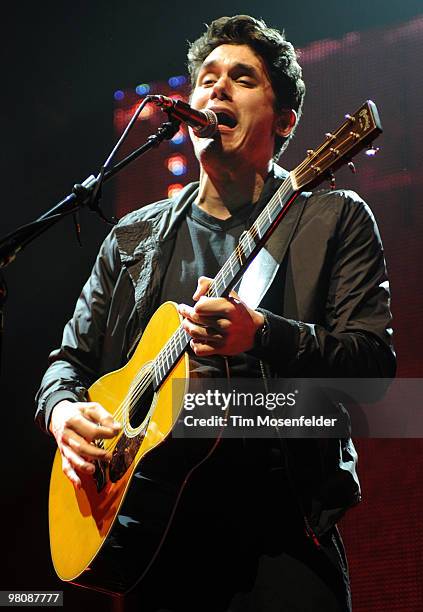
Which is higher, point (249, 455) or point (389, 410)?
point (389, 410)

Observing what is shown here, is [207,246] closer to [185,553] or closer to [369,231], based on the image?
[369,231]

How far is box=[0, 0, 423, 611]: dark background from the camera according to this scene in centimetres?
230

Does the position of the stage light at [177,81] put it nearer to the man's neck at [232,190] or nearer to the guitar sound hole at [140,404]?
the man's neck at [232,190]

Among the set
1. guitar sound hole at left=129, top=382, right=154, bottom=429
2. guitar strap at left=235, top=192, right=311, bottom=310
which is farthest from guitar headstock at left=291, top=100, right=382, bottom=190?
guitar sound hole at left=129, top=382, right=154, bottom=429

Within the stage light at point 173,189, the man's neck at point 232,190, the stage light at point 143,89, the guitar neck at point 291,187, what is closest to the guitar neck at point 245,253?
the guitar neck at point 291,187

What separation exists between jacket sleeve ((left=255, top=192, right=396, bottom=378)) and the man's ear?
0.42 m

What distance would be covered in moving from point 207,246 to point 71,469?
723mm

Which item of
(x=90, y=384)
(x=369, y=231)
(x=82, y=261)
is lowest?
(x=90, y=384)

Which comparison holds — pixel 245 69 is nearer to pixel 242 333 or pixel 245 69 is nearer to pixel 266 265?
pixel 266 265

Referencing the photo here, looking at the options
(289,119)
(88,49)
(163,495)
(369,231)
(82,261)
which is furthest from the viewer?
(88,49)

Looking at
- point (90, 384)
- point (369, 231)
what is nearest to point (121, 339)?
point (90, 384)

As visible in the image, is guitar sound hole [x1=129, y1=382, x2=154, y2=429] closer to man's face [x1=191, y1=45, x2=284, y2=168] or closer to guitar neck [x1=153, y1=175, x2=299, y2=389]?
guitar neck [x1=153, y1=175, x2=299, y2=389]

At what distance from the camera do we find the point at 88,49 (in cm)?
326

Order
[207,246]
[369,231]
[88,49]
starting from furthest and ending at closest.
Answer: [88,49], [207,246], [369,231]
